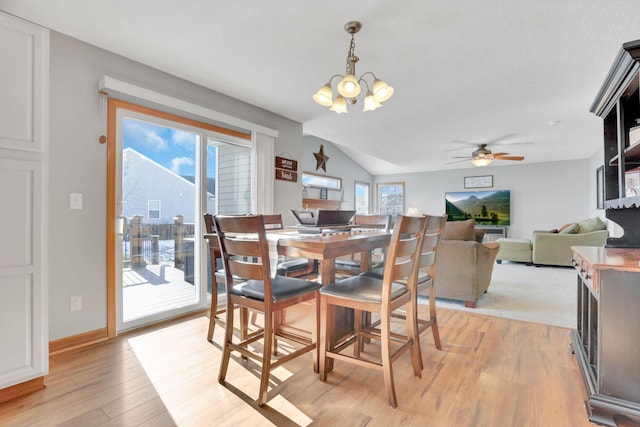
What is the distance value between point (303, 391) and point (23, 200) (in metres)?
1.79

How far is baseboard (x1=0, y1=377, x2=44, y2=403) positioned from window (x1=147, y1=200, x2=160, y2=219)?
4.74 ft

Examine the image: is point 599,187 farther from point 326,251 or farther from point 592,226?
point 326,251

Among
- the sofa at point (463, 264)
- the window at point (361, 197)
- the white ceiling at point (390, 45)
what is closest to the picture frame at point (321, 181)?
the window at point (361, 197)

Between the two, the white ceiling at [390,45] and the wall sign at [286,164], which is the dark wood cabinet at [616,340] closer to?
the white ceiling at [390,45]

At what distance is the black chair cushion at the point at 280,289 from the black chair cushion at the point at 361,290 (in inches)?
3.7

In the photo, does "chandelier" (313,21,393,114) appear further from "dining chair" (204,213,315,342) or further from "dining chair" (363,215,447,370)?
"dining chair" (204,213,315,342)

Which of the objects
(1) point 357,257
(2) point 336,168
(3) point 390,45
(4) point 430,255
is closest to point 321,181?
(2) point 336,168

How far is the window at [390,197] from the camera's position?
9.87 m

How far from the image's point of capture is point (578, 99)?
3.47 m

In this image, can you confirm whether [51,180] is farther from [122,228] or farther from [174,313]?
[174,313]

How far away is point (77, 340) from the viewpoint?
234cm

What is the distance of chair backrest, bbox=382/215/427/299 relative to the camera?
158cm

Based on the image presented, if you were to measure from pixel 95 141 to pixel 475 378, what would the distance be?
10.2 feet

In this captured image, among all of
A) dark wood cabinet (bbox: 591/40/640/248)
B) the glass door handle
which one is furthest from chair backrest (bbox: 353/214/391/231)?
the glass door handle
